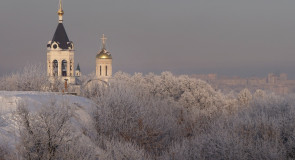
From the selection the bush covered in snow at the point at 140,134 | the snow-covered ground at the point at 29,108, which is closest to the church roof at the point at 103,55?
the bush covered in snow at the point at 140,134

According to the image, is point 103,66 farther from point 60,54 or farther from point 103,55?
point 60,54

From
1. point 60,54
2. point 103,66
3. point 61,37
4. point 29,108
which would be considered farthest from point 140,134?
point 103,66

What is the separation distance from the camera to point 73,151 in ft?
58.5

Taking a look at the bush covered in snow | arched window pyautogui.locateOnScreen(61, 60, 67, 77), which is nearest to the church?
arched window pyautogui.locateOnScreen(61, 60, 67, 77)

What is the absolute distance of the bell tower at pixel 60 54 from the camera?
5659 centimetres

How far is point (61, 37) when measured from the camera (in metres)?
57.5

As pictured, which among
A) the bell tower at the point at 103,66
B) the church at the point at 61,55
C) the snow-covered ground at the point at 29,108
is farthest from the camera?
the bell tower at the point at 103,66

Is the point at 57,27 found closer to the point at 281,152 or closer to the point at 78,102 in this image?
the point at 78,102

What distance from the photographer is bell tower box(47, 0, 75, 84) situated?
5659 cm

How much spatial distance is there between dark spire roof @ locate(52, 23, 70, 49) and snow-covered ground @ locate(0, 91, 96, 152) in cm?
2615

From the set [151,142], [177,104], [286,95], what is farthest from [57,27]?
[151,142]

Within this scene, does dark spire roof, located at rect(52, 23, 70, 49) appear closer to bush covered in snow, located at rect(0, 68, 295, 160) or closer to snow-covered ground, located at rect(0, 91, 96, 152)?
bush covered in snow, located at rect(0, 68, 295, 160)

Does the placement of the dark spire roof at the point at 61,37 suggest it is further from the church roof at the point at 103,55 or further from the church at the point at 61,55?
the church roof at the point at 103,55

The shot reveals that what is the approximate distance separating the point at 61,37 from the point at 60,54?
6.66 feet
